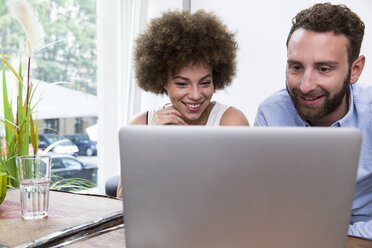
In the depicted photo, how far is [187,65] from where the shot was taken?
71.9 inches

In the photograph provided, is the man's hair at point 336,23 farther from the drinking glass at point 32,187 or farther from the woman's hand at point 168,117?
the drinking glass at point 32,187

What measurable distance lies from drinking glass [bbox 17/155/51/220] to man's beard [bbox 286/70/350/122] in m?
0.96

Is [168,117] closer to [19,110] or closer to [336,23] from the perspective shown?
[336,23]

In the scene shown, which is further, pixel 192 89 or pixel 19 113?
pixel 19 113

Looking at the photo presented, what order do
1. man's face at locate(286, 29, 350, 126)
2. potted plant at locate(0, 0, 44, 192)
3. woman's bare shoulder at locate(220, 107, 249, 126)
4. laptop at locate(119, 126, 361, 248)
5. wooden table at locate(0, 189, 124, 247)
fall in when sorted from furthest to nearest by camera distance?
1. potted plant at locate(0, 0, 44, 192)
2. woman's bare shoulder at locate(220, 107, 249, 126)
3. man's face at locate(286, 29, 350, 126)
4. wooden table at locate(0, 189, 124, 247)
5. laptop at locate(119, 126, 361, 248)

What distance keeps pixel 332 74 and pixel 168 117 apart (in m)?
0.76

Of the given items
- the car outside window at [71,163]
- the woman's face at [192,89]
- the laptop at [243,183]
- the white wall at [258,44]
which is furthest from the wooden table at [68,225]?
the car outside window at [71,163]

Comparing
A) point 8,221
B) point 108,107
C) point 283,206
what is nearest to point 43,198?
point 8,221

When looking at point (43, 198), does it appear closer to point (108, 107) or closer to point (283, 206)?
point (283, 206)

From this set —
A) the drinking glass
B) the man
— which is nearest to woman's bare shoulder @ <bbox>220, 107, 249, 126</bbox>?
the man

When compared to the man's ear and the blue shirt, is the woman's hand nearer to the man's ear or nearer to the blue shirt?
the blue shirt

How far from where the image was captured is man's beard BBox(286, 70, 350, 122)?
1.47 m

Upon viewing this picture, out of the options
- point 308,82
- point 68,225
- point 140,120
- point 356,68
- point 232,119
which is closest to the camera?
point 68,225

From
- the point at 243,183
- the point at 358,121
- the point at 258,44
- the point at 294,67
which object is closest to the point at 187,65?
the point at 294,67
